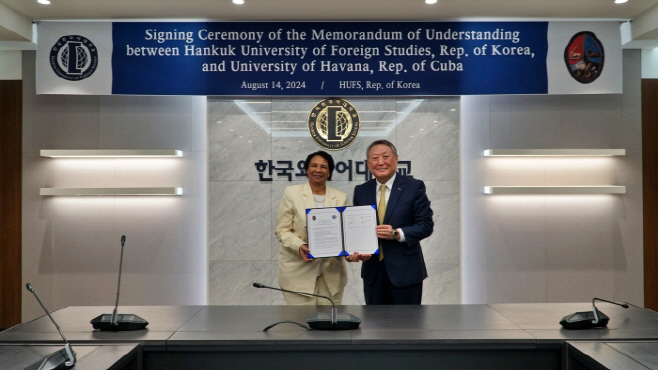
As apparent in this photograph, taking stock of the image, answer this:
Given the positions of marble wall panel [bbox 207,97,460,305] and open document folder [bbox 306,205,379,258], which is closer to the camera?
open document folder [bbox 306,205,379,258]

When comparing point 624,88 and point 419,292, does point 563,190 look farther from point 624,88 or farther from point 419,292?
point 419,292

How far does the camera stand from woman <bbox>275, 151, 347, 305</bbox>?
3473 millimetres

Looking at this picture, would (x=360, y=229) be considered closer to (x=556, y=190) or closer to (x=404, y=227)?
(x=404, y=227)

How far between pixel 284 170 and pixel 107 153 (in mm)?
1637

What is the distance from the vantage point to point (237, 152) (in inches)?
196

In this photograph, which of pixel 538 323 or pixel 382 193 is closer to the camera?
pixel 538 323

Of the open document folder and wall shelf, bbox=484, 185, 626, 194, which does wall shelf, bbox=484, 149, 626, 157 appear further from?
the open document folder

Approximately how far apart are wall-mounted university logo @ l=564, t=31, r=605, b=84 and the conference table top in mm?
2715

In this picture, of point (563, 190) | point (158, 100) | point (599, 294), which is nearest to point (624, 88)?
point (563, 190)

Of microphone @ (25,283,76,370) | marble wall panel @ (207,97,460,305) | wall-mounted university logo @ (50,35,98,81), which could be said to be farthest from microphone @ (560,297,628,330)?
wall-mounted university logo @ (50,35,98,81)

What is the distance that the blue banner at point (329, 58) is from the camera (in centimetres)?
466

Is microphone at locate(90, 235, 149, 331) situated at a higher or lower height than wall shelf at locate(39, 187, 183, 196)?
lower

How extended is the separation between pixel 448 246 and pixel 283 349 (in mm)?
3227

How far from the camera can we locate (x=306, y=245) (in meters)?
3.41
